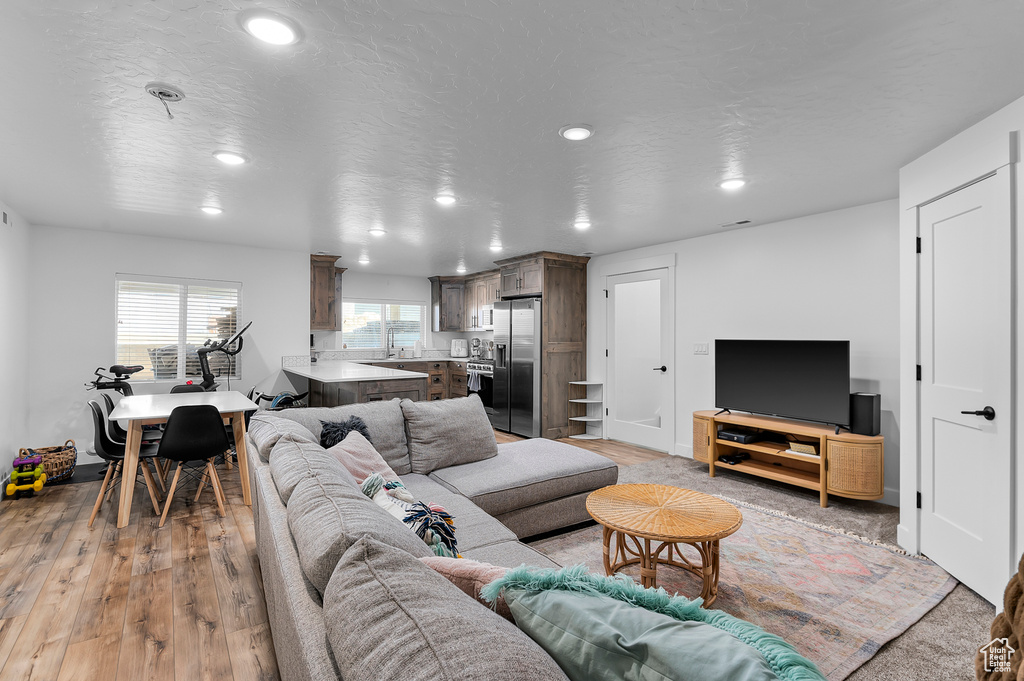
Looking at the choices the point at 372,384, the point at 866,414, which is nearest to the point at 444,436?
the point at 372,384

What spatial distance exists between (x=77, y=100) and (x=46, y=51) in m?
0.42

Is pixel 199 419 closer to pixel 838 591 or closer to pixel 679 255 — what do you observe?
pixel 838 591

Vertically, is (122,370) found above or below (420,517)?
above

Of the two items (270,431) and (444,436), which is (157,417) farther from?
(444,436)

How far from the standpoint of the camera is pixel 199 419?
341 centimetres

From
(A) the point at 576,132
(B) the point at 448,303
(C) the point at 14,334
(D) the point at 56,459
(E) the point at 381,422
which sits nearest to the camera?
(A) the point at 576,132

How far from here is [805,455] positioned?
151 inches

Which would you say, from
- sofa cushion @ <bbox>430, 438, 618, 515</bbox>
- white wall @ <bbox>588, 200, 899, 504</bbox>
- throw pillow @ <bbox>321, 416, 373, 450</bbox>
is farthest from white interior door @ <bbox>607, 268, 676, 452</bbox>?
throw pillow @ <bbox>321, 416, 373, 450</bbox>

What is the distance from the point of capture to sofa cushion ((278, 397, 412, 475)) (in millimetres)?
2922

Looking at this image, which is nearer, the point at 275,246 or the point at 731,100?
the point at 731,100

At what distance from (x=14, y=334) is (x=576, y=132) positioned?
4.88 meters

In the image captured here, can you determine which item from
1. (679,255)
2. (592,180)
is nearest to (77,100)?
(592,180)

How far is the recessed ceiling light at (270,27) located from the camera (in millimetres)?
1533

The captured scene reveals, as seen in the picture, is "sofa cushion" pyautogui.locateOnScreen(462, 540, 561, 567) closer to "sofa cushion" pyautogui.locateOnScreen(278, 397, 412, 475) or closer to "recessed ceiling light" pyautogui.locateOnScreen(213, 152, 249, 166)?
"sofa cushion" pyautogui.locateOnScreen(278, 397, 412, 475)
